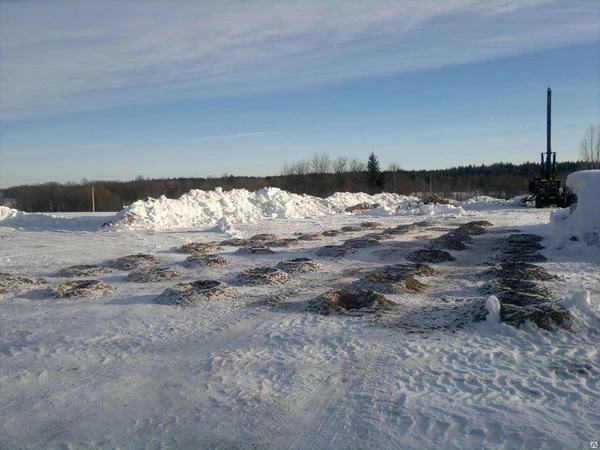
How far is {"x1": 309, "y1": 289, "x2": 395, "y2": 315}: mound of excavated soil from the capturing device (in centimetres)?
784

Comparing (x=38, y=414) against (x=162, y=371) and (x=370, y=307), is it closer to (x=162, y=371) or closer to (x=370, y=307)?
(x=162, y=371)

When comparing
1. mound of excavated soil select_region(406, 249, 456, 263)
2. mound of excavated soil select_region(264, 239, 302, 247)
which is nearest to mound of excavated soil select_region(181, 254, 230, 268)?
mound of excavated soil select_region(264, 239, 302, 247)

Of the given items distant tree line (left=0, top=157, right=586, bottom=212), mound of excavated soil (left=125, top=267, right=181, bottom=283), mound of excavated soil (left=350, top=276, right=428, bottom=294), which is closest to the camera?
Answer: mound of excavated soil (left=350, top=276, right=428, bottom=294)

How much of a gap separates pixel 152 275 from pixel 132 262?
2.08m

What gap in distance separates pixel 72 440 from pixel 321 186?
58.7 metres

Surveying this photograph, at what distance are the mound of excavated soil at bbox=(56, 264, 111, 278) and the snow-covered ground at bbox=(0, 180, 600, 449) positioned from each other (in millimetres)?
268

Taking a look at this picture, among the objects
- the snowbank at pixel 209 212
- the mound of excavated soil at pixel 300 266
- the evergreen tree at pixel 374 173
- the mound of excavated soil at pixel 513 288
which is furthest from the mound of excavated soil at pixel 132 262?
the evergreen tree at pixel 374 173

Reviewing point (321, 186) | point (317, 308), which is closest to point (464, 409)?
point (317, 308)

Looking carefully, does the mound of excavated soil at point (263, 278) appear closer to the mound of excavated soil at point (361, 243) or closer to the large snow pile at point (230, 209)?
the mound of excavated soil at point (361, 243)

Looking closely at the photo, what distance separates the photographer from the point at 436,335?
257 inches

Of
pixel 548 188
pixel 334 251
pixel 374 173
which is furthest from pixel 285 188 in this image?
pixel 334 251

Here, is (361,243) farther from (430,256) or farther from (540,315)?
(540,315)

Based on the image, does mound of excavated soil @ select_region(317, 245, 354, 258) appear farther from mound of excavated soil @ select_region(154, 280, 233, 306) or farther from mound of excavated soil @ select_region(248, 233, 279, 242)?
mound of excavated soil @ select_region(154, 280, 233, 306)

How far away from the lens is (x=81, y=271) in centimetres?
1146
